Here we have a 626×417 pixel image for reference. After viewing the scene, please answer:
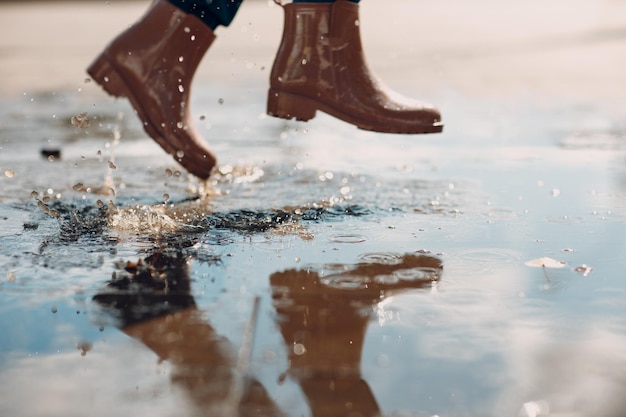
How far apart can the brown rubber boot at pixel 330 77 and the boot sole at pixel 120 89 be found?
12.8 inches

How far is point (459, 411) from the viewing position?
1.26 metres

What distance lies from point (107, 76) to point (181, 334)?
1342 millimetres

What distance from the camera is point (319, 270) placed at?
6.29 feet

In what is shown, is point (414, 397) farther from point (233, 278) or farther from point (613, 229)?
point (613, 229)

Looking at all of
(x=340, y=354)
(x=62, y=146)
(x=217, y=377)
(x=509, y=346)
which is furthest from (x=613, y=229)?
(x=62, y=146)

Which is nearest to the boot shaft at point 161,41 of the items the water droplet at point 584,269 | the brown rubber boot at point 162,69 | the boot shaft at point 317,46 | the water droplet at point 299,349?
the brown rubber boot at point 162,69

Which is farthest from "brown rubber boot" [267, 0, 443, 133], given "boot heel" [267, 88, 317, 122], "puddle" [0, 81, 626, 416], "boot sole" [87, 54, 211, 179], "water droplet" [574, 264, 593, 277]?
"water droplet" [574, 264, 593, 277]

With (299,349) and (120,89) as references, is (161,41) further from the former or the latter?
(299,349)

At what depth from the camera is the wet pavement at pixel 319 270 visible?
52.9 inches

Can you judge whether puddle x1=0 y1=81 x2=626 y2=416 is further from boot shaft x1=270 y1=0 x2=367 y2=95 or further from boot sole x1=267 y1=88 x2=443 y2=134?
boot shaft x1=270 y1=0 x2=367 y2=95

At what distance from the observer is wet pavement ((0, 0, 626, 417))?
1345 millimetres

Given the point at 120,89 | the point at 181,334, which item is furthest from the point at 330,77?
the point at 181,334

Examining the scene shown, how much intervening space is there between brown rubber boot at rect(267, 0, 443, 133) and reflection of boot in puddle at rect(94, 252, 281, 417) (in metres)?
0.91

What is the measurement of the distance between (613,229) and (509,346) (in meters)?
0.87
